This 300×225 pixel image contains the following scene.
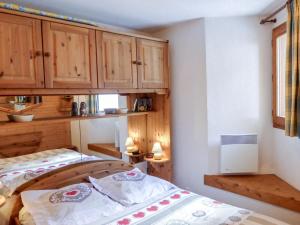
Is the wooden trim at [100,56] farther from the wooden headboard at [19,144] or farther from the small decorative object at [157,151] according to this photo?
the small decorative object at [157,151]

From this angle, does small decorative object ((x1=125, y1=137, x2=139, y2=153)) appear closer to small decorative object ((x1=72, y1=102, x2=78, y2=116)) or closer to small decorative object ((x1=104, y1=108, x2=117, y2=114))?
small decorative object ((x1=104, y1=108, x2=117, y2=114))

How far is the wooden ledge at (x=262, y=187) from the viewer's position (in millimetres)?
2314

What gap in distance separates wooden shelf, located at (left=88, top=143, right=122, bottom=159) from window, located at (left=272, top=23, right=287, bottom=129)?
5.67 feet

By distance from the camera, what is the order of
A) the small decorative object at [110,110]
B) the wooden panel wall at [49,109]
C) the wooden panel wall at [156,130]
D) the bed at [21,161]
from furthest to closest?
the wooden panel wall at [156,130], the small decorative object at [110,110], the wooden panel wall at [49,109], the bed at [21,161]

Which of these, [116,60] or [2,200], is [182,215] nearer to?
[2,200]

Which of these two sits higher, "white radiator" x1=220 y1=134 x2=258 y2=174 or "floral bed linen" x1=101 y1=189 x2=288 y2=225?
"white radiator" x1=220 y1=134 x2=258 y2=174

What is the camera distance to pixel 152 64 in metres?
2.88

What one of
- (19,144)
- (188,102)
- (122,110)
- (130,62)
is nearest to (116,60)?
(130,62)

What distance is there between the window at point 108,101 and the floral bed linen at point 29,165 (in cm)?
54

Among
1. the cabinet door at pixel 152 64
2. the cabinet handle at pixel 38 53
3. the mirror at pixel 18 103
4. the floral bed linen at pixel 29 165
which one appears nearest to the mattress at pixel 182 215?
the floral bed linen at pixel 29 165

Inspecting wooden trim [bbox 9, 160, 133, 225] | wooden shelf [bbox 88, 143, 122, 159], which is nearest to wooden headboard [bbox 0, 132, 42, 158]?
wooden trim [bbox 9, 160, 133, 225]

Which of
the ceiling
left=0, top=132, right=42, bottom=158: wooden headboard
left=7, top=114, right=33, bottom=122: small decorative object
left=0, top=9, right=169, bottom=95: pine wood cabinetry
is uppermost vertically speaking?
the ceiling

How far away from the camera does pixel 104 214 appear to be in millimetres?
1845

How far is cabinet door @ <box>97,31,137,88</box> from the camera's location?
242 cm
